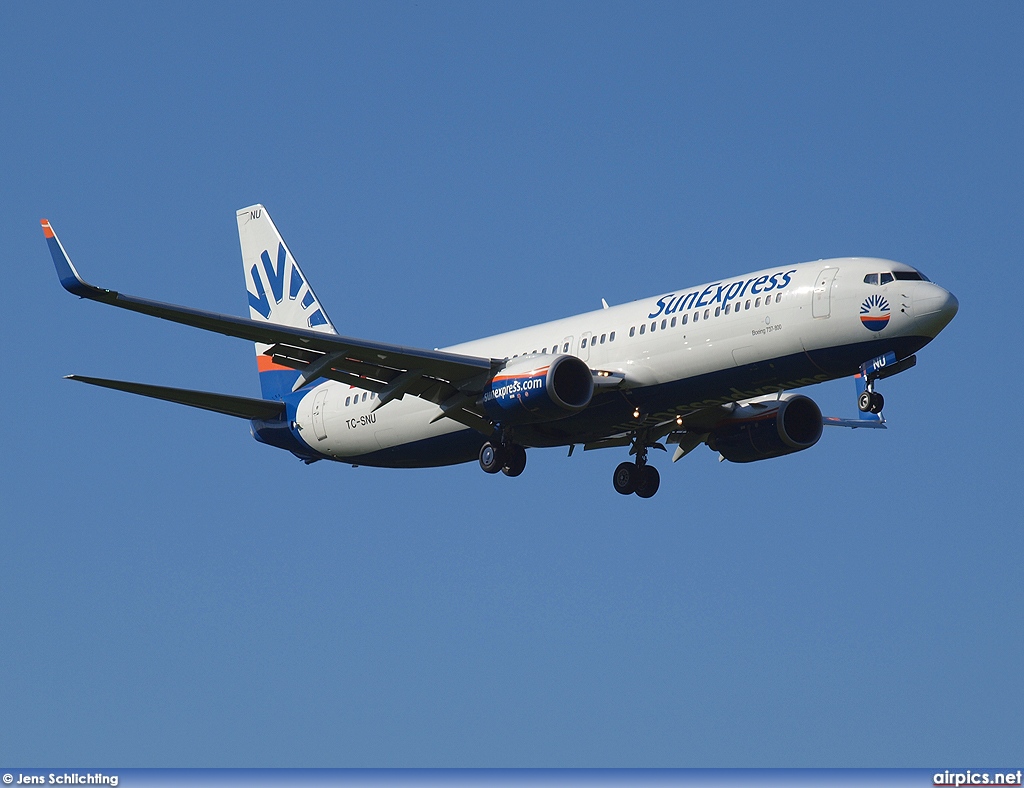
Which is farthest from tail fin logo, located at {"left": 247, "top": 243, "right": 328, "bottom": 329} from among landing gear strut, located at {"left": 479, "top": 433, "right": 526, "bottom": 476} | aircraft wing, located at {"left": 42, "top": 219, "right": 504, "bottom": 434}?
landing gear strut, located at {"left": 479, "top": 433, "right": 526, "bottom": 476}

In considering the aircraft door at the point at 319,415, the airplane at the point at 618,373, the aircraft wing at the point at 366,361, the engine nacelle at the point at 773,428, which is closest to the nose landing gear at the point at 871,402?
the airplane at the point at 618,373

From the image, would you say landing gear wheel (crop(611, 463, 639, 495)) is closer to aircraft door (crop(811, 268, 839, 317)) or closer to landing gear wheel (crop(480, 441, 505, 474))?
landing gear wheel (crop(480, 441, 505, 474))

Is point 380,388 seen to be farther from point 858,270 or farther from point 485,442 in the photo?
point 858,270

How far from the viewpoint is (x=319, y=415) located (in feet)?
161

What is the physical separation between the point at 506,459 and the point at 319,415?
7.95 metres

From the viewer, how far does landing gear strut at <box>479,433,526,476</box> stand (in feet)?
143

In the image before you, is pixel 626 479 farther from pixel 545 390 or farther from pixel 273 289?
pixel 273 289

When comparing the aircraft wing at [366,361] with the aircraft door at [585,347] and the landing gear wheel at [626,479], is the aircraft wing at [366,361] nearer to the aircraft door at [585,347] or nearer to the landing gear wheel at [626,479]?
the aircraft door at [585,347]

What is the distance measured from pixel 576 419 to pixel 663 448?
513 centimetres

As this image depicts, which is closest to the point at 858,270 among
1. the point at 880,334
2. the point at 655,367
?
the point at 880,334

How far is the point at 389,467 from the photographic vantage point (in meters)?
48.1

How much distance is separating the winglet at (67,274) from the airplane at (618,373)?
0.04 metres

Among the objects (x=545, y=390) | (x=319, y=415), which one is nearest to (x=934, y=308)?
(x=545, y=390)

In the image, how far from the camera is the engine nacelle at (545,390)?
4047 cm
